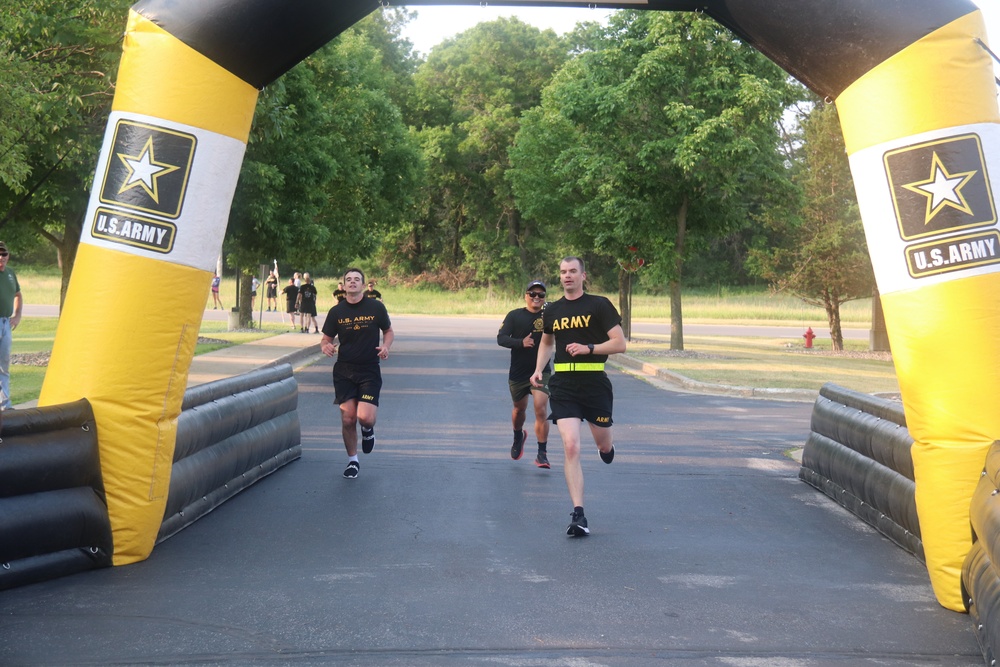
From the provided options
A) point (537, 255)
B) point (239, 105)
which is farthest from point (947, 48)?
point (537, 255)

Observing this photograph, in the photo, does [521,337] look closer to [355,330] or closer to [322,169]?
[355,330]

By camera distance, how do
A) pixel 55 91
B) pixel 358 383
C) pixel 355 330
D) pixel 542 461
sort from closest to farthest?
pixel 358 383
pixel 355 330
pixel 542 461
pixel 55 91

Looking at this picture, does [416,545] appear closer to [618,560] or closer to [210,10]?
[618,560]

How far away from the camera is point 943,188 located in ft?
22.9

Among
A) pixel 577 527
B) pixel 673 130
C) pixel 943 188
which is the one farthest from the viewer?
pixel 673 130

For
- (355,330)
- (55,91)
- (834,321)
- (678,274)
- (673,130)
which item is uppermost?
(673,130)

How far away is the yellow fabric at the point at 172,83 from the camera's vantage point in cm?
762

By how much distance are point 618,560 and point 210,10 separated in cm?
449

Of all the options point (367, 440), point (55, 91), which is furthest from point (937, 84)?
point (55, 91)

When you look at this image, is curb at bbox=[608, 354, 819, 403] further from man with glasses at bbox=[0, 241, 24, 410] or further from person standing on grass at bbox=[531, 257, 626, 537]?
man with glasses at bbox=[0, 241, 24, 410]

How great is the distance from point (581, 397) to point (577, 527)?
1.11m

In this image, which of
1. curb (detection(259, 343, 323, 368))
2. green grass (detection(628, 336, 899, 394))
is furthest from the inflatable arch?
curb (detection(259, 343, 323, 368))

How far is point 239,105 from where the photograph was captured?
7859 mm

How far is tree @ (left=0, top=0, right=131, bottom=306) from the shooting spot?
1476 cm
